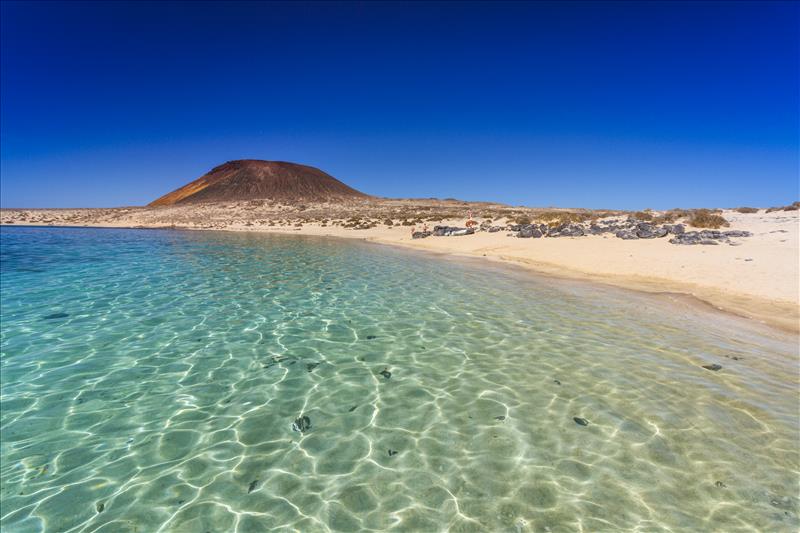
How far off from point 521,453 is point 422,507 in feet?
4.53

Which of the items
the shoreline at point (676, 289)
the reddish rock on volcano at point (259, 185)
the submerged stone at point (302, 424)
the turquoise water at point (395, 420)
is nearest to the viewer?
the turquoise water at point (395, 420)

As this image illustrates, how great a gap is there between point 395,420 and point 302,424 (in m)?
1.19

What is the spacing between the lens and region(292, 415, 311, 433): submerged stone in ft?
15.5

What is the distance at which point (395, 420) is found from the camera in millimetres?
4945

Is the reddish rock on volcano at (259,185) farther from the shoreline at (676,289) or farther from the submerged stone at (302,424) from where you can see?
the submerged stone at (302,424)

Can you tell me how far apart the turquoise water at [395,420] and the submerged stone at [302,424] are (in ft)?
0.26

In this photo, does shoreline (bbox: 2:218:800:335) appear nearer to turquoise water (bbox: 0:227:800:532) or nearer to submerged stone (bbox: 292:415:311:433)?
turquoise water (bbox: 0:227:800:532)

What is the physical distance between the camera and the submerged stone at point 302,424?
4.71 m

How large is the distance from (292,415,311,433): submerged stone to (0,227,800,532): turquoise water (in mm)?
79

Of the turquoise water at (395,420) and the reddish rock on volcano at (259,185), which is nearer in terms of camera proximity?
the turquoise water at (395,420)

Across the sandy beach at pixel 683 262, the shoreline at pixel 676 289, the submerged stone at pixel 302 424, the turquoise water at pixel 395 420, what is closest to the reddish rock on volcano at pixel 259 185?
the sandy beach at pixel 683 262

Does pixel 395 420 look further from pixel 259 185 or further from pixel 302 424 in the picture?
pixel 259 185

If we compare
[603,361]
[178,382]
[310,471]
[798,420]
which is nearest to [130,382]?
[178,382]

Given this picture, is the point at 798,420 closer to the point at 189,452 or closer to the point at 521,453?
the point at 521,453
